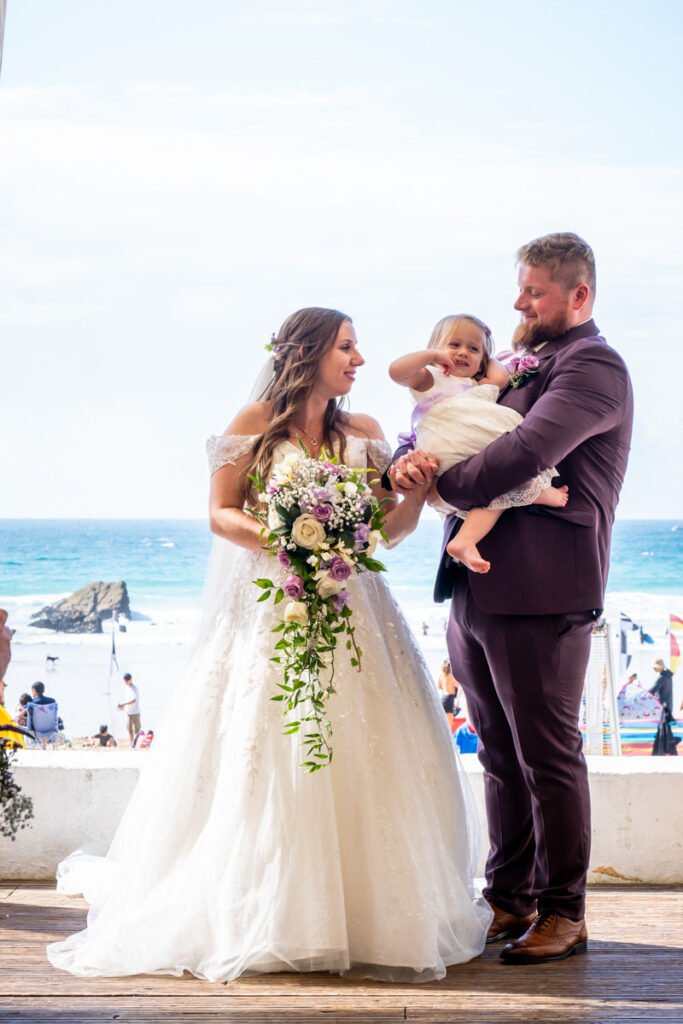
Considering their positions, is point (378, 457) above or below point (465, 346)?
below

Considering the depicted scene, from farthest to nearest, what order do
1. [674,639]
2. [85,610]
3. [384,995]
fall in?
[85,610] → [674,639] → [384,995]

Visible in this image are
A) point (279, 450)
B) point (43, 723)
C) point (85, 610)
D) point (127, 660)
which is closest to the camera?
point (279, 450)

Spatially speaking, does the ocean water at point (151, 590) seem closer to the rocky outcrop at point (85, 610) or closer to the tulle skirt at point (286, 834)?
the rocky outcrop at point (85, 610)

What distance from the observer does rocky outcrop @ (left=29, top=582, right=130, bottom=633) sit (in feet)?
88.6

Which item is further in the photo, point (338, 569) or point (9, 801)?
point (9, 801)

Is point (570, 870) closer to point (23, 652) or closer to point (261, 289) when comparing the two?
point (23, 652)

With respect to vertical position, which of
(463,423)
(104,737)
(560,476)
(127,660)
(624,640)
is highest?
(463,423)

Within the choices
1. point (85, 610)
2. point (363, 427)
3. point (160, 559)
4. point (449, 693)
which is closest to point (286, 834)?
point (363, 427)

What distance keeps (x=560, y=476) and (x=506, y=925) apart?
1246 millimetres

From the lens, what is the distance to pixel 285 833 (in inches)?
113

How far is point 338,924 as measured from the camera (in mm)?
2814

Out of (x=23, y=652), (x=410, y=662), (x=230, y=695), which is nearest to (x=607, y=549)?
(x=410, y=662)

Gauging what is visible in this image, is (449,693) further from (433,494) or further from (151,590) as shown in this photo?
(151,590)

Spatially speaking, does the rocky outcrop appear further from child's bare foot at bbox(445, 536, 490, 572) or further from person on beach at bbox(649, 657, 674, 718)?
child's bare foot at bbox(445, 536, 490, 572)
